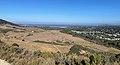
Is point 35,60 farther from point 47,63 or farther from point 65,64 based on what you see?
point 65,64

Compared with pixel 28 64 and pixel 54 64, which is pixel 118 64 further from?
pixel 28 64

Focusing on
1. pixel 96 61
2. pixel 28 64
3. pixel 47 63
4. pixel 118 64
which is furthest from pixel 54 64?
pixel 118 64

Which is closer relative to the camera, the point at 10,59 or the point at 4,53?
the point at 10,59

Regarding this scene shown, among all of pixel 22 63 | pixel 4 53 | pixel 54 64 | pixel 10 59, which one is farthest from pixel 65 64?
pixel 4 53

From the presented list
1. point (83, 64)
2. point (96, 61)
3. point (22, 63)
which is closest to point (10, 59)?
point (22, 63)

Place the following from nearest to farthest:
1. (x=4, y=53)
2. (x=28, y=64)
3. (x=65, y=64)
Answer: (x=28, y=64)
(x=65, y=64)
(x=4, y=53)

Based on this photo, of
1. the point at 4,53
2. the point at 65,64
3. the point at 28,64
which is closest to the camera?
the point at 28,64

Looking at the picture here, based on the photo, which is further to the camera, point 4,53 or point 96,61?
point 4,53
